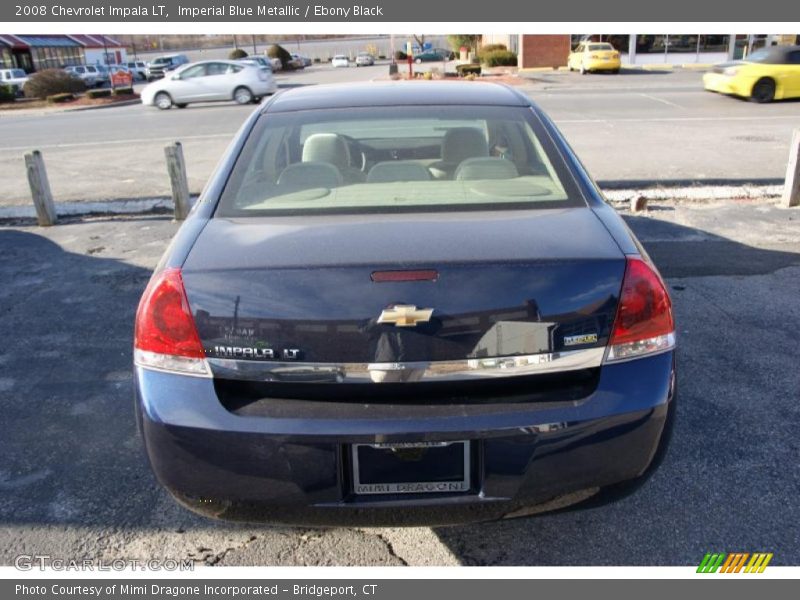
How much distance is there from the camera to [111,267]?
6.09 metres

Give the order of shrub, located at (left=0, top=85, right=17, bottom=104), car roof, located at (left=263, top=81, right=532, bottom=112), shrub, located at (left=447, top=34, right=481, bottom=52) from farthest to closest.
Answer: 1. shrub, located at (left=447, top=34, right=481, bottom=52)
2. shrub, located at (left=0, top=85, right=17, bottom=104)
3. car roof, located at (left=263, top=81, right=532, bottom=112)

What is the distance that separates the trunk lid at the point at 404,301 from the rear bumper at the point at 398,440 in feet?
0.60

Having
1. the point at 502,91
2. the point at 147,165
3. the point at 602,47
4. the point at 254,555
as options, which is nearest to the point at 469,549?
the point at 254,555

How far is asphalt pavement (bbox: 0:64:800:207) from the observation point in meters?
9.70

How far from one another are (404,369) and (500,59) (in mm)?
41313

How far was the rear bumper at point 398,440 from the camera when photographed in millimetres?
2029

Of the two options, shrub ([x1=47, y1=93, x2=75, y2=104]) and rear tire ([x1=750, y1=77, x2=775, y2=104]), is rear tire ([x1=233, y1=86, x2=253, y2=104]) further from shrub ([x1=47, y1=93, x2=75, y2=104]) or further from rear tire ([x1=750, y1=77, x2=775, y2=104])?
rear tire ([x1=750, y1=77, x2=775, y2=104])

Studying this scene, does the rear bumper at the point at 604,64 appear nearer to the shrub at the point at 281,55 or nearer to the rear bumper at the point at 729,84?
the rear bumper at the point at 729,84

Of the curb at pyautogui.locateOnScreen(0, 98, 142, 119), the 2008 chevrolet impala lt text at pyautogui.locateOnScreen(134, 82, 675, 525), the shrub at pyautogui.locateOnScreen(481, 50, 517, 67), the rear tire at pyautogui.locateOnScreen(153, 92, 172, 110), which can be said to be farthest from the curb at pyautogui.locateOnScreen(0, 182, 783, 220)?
the shrub at pyautogui.locateOnScreen(481, 50, 517, 67)

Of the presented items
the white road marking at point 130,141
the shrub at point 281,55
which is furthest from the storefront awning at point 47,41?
the white road marking at point 130,141

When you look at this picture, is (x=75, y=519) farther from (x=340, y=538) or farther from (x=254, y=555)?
(x=340, y=538)

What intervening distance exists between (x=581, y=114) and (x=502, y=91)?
14131mm

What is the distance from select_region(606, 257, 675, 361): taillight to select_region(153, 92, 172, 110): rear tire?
24508mm

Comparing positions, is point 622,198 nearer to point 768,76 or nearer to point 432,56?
point 768,76
